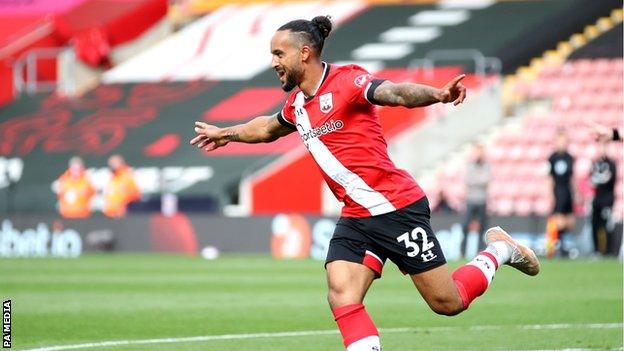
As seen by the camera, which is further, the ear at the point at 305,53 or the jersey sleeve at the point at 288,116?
the jersey sleeve at the point at 288,116

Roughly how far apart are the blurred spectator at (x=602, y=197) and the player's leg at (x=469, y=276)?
41.3ft

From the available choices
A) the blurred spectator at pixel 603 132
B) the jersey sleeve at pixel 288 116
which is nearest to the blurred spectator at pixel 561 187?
the blurred spectator at pixel 603 132

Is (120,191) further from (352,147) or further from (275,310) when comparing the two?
(352,147)

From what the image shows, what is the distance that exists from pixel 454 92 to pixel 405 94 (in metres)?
0.34

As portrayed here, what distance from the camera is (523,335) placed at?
9.90m

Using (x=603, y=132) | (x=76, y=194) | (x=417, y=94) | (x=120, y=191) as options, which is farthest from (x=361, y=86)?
(x=76, y=194)

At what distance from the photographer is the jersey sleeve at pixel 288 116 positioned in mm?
7828

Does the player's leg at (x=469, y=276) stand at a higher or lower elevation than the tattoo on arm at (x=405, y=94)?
lower

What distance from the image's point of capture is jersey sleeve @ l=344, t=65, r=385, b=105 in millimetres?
7266

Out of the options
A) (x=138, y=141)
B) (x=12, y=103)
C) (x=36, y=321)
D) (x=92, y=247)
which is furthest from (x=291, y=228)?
(x=12, y=103)

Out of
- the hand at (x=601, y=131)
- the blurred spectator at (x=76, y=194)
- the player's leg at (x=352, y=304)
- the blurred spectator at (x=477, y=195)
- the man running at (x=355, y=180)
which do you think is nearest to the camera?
the player's leg at (x=352, y=304)

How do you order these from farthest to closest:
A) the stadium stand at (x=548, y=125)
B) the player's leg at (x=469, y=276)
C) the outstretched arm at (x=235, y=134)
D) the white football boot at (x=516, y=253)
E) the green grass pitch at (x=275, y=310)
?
the stadium stand at (x=548, y=125) → the green grass pitch at (x=275, y=310) → the white football boot at (x=516, y=253) → the outstretched arm at (x=235, y=134) → the player's leg at (x=469, y=276)

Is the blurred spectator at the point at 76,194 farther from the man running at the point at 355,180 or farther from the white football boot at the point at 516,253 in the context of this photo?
the man running at the point at 355,180

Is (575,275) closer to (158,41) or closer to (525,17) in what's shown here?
(525,17)
